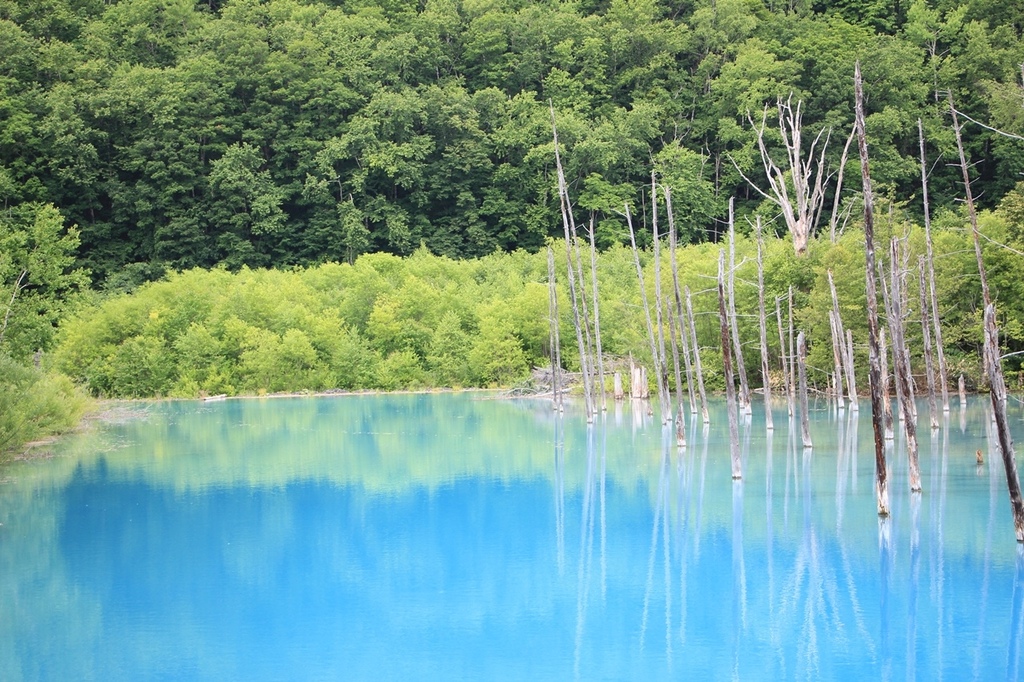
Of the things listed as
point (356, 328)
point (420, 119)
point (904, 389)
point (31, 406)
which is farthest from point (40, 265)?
point (904, 389)

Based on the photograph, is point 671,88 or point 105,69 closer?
point 105,69

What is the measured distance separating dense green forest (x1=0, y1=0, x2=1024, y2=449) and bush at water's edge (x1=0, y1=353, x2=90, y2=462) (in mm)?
16031

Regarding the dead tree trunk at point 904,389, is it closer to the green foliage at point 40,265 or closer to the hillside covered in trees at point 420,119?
the green foliage at point 40,265

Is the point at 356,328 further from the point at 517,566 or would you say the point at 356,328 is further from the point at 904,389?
the point at 517,566

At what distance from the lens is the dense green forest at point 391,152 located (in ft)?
174

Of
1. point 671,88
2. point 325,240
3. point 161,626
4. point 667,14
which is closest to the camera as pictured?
point 161,626

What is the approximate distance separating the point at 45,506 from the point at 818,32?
63329mm

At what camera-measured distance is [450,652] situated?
12.2 meters

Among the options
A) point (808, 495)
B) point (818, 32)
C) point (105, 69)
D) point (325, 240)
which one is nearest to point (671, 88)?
point (818, 32)

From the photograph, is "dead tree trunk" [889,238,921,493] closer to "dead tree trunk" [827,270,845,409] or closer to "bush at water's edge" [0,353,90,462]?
"dead tree trunk" [827,270,845,409]

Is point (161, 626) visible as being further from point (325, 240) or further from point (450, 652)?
point (325, 240)

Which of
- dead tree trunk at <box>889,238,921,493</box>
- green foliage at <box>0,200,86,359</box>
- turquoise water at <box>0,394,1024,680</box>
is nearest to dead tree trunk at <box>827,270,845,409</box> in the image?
turquoise water at <box>0,394,1024,680</box>

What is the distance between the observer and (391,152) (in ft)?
223

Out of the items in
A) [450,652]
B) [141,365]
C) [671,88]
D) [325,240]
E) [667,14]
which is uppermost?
[667,14]
